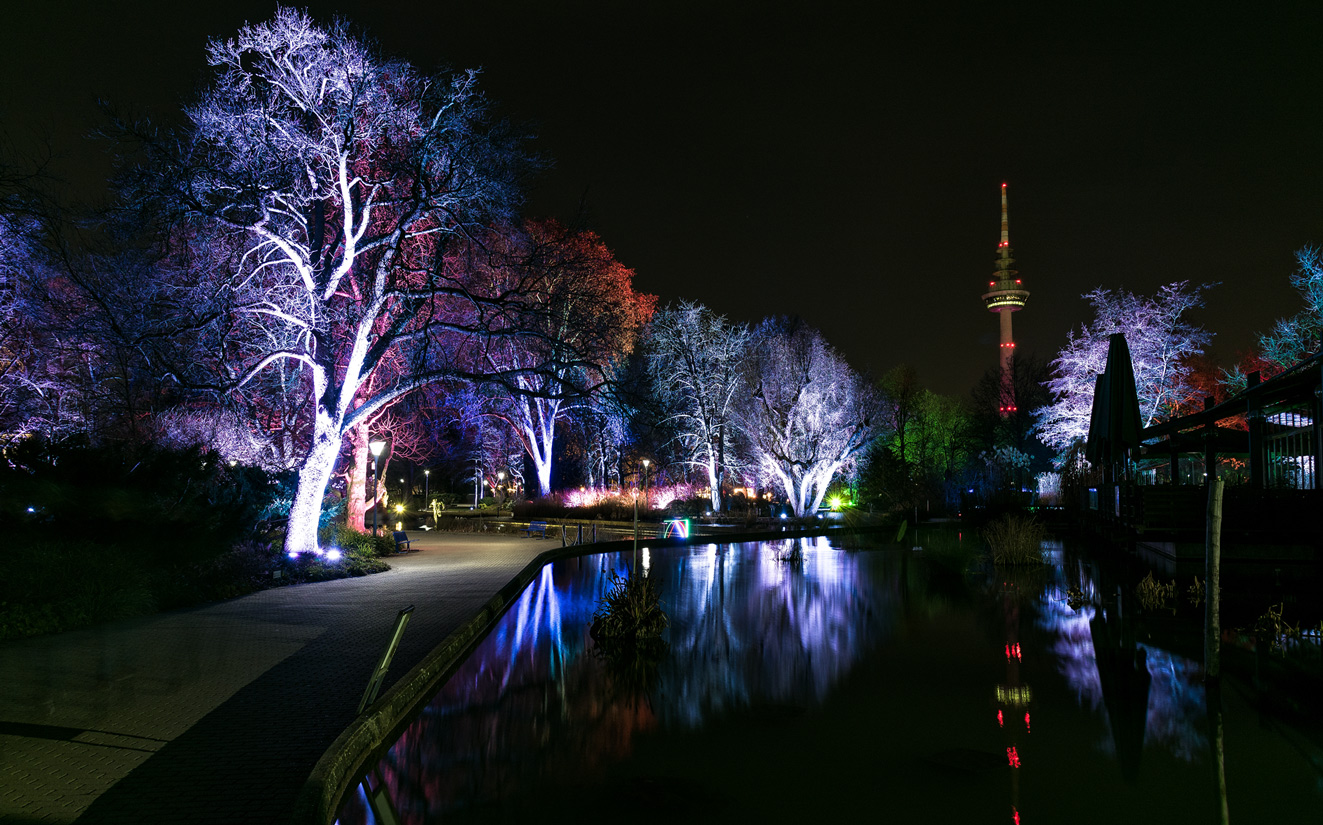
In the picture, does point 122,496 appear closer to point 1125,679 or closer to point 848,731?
point 848,731

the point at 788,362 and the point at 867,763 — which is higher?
the point at 788,362

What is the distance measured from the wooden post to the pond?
31 cm

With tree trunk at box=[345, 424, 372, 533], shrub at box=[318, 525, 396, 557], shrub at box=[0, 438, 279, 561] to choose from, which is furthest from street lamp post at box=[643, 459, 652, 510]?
shrub at box=[0, 438, 279, 561]

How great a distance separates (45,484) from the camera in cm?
1327

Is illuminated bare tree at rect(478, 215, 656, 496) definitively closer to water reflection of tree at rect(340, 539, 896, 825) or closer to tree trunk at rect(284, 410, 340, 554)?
tree trunk at rect(284, 410, 340, 554)

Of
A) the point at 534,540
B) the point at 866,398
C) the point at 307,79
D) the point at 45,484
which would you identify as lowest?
the point at 534,540

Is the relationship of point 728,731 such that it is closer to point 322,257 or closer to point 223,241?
point 322,257

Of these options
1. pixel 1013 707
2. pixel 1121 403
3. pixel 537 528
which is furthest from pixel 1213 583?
pixel 537 528

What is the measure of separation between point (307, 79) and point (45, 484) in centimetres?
1022

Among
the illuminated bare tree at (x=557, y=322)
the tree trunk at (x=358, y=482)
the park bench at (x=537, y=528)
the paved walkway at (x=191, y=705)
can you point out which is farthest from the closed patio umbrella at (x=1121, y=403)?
the tree trunk at (x=358, y=482)

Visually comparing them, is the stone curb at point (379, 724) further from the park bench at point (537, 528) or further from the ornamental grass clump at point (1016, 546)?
the park bench at point (537, 528)

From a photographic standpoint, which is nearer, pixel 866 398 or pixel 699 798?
pixel 699 798

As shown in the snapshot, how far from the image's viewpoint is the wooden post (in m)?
8.23

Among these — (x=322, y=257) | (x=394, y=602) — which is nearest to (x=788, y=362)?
(x=322, y=257)
